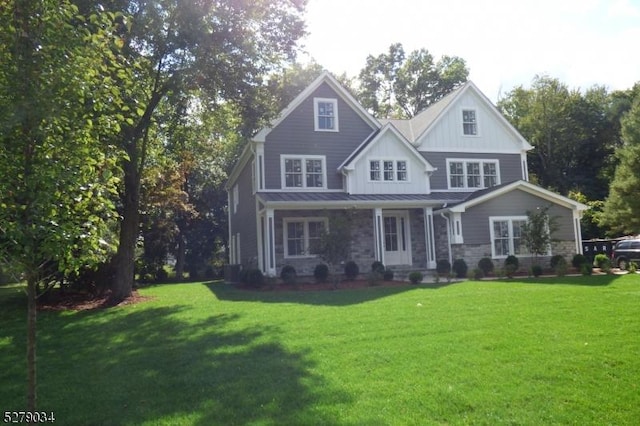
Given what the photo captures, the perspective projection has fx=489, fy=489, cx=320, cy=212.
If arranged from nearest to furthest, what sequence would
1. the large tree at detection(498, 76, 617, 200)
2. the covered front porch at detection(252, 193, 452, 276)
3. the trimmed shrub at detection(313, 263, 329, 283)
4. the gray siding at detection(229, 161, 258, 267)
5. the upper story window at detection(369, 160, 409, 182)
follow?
1. the trimmed shrub at detection(313, 263, 329, 283)
2. the covered front porch at detection(252, 193, 452, 276)
3. the upper story window at detection(369, 160, 409, 182)
4. the gray siding at detection(229, 161, 258, 267)
5. the large tree at detection(498, 76, 617, 200)

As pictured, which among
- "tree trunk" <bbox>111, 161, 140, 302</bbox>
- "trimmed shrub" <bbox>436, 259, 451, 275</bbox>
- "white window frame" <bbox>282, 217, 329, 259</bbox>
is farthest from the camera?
"white window frame" <bbox>282, 217, 329, 259</bbox>

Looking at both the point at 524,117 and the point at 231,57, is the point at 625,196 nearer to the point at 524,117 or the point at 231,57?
the point at 524,117

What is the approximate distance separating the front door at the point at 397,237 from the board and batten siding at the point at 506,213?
2.75 meters

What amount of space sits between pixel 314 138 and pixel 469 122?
26.6 ft

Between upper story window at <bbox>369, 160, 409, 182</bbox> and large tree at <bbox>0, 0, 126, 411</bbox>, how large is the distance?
17337 mm

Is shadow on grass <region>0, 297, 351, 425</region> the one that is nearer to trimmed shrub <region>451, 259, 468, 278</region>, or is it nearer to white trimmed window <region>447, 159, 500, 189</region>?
trimmed shrub <region>451, 259, 468, 278</region>

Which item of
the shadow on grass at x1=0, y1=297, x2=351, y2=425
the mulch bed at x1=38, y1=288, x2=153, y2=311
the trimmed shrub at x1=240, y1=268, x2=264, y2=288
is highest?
the trimmed shrub at x1=240, y1=268, x2=264, y2=288

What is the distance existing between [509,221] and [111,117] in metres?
18.9

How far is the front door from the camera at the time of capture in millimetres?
21938

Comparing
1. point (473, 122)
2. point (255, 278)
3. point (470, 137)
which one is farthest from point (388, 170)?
point (255, 278)

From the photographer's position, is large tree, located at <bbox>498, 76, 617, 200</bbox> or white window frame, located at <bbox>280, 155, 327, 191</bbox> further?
large tree, located at <bbox>498, 76, 617, 200</bbox>

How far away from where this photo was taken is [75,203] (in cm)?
441

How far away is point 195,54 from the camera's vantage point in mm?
14781

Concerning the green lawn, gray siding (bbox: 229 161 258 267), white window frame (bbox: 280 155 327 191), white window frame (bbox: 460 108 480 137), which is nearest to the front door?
white window frame (bbox: 280 155 327 191)
